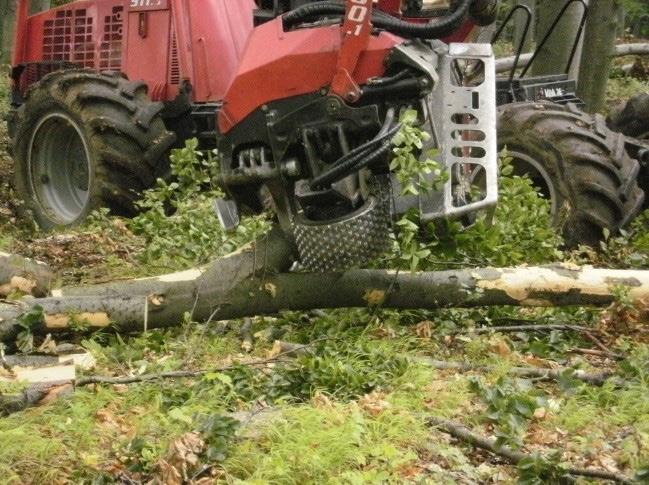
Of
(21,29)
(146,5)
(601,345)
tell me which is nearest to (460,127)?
(601,345)

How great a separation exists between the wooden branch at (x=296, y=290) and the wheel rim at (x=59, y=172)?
3681mm

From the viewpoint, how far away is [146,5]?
8.75 metres

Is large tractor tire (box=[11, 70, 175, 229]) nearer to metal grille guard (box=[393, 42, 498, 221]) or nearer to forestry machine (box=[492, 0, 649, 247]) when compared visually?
forestry machine (box=[492, 0, 649, 247])

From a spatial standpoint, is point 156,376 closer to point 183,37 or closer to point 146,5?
point 183,37

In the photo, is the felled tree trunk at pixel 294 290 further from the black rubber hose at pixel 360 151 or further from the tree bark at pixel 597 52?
the tree bark at pixel 597 52

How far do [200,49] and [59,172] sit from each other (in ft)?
5.76

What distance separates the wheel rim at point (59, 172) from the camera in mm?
8883

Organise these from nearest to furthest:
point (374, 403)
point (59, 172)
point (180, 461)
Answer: point (180, 461) → point (374, 403) → point (59, 172)

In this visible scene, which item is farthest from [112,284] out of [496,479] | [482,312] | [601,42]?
[601,42]

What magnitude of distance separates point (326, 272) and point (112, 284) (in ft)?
3.78

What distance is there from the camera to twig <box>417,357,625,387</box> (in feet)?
14.9

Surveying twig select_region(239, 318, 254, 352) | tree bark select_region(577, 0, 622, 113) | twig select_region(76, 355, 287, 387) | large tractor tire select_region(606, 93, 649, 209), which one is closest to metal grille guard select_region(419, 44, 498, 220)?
twig select_region(239, 318, 254, 352)

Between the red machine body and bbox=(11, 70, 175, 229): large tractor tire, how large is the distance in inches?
20.7

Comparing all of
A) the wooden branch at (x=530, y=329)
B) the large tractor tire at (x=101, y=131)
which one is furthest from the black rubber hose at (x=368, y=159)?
the large tractor tire at (x=101, y=131)
